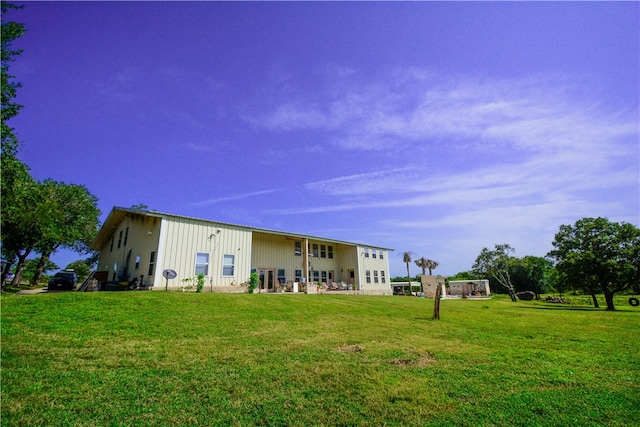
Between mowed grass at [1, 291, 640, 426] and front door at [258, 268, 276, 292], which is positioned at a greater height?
front door at [258, 268, 276, 292]

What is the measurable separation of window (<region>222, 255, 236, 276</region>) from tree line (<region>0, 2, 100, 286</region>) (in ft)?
48.2

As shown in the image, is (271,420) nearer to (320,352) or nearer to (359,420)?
(359,420)

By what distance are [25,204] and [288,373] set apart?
98.7ft

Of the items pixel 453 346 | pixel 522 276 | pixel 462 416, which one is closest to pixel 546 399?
pixel 462 416

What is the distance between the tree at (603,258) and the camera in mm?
24234

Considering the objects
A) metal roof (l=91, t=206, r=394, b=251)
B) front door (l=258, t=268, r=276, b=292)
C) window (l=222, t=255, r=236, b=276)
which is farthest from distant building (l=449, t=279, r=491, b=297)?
window (l=222, t=255, r=236, b=276)

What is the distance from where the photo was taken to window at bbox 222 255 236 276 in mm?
20406

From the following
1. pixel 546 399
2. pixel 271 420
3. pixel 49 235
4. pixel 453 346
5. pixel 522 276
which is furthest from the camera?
pixel 522 276

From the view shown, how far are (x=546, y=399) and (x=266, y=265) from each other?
2237cm

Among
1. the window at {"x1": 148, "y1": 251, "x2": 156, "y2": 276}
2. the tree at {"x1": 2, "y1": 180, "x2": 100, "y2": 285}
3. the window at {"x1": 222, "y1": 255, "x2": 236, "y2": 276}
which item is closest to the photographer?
the window at {"x1": 148, "y1": 251, "x2": 156, "y2": 276}

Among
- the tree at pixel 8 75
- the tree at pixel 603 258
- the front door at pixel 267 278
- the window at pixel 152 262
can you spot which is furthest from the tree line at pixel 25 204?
the tree at pixel 603 258

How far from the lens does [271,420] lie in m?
4.18

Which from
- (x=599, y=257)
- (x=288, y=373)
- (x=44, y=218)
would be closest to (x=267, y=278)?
(x=44, y=218)

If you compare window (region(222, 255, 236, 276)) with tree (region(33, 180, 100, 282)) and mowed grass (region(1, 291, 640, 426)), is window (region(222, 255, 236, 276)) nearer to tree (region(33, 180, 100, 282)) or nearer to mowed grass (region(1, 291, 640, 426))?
mowed grass (region(1, 291, 640, 426))
